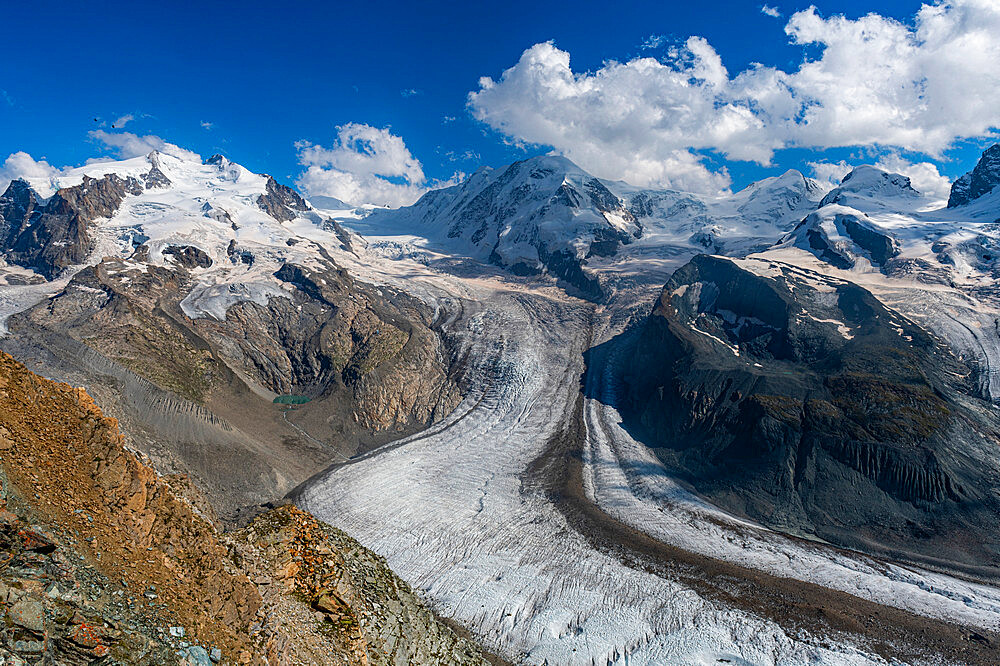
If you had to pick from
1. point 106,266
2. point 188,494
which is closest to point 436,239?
point 106,266

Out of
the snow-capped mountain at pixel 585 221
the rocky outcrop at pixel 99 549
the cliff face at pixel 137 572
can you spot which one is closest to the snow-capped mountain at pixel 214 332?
the cliff face at pixel 137 572

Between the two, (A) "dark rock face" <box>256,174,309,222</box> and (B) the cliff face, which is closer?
(B) the cliff face

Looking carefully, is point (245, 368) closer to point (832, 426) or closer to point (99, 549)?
point (99, 549)

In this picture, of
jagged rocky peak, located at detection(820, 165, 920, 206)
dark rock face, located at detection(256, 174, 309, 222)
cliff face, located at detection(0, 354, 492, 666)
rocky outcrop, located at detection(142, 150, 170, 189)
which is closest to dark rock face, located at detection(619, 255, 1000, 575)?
cliff face, located at detection(0, 354, 492, 666)

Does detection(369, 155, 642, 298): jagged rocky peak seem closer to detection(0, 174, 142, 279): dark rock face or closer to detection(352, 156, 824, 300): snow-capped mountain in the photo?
detection(352, 156, 824, 300): snow-capped mountain

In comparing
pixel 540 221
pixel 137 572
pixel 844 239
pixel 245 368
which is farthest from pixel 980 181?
pixel 137 572

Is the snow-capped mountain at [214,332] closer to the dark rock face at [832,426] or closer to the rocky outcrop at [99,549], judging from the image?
the rocky outcrop at [99,549]

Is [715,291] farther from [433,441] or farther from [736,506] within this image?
[433,441]
